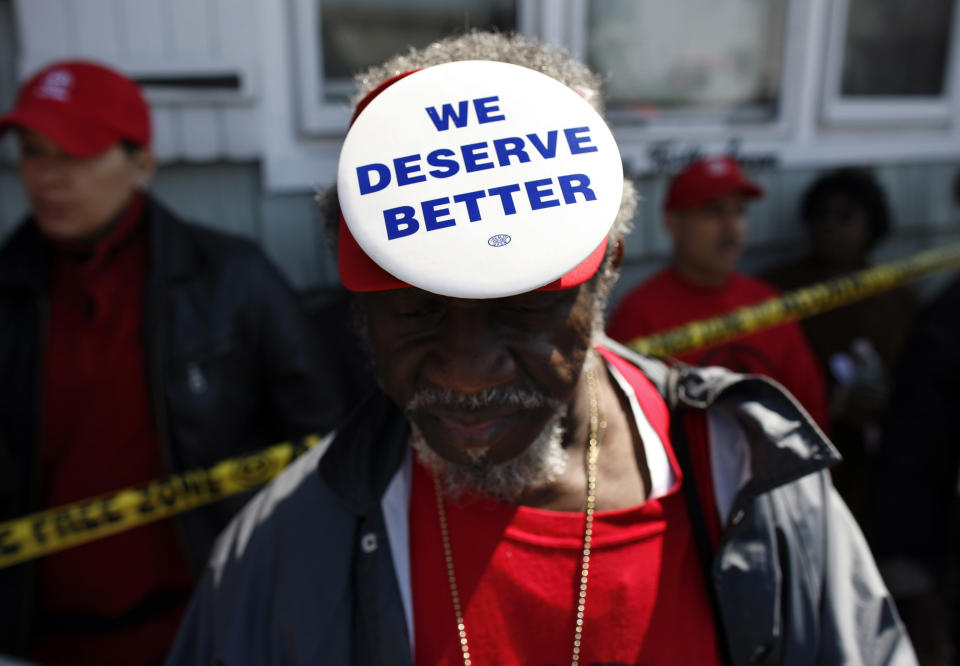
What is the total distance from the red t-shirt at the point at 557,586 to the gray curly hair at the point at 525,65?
0.33 meters

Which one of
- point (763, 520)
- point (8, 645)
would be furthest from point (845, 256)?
point (8, 645)

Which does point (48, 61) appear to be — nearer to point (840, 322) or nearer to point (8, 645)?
point (8, 645)

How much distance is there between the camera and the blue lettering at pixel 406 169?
941 millimetres

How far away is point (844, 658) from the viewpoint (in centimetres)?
109

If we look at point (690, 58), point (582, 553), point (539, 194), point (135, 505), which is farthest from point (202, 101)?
point (690, 58)

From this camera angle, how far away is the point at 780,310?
9.60 ft

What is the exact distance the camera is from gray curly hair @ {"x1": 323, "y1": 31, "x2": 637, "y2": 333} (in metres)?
1.12

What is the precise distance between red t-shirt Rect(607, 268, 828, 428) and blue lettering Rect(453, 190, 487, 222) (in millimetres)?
1980

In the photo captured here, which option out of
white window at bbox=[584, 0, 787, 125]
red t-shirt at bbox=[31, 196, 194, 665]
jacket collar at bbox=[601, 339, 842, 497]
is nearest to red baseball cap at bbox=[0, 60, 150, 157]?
red t-shirt at bbox=[31, 196, 194, 665]

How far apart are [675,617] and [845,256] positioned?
3.14 meters

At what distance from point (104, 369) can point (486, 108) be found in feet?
4.92

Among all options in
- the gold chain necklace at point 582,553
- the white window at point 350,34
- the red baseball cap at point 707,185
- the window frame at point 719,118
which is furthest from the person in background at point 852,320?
the gold chain necklace at point 582,553

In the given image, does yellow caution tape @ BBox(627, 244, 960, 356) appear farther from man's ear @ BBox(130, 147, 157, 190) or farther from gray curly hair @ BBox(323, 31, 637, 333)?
man's ear @ BBox(130, 147, 157, 190)

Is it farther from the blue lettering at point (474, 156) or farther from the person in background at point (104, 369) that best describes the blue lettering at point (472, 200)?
the person in background at point (104, 369)
